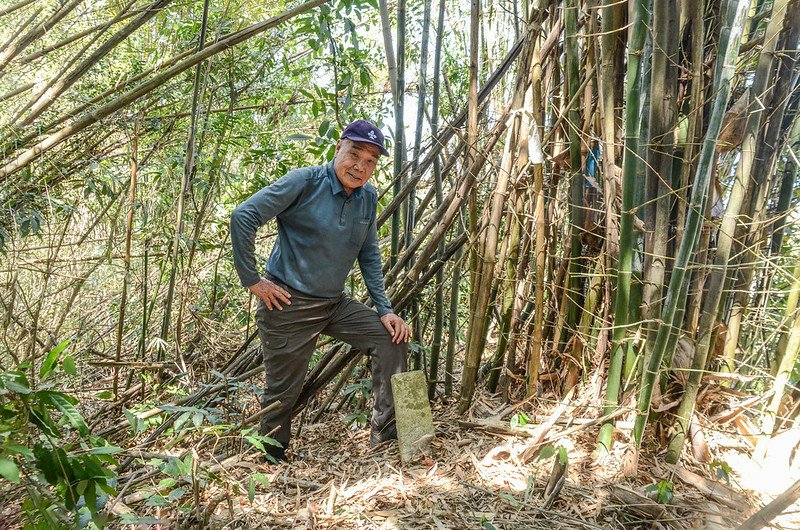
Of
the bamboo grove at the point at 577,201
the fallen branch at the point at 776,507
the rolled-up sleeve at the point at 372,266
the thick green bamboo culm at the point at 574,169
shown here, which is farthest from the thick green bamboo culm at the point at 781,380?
the rolled-up sleeve at the point at 372,266

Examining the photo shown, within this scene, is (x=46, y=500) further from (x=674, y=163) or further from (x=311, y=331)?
(x=674, y=163)

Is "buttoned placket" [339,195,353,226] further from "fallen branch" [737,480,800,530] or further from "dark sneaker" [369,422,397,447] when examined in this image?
"fallen branch" [737,480,800,530]

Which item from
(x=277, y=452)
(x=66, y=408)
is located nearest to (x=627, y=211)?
(x=66, y=408)

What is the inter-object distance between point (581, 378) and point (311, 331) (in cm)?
121

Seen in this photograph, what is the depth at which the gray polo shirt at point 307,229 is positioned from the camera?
2.44 meters

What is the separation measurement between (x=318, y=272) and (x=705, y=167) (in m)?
1.57

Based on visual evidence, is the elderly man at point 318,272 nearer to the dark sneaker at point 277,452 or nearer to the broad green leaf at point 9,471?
the dark sneaker at point 277,452

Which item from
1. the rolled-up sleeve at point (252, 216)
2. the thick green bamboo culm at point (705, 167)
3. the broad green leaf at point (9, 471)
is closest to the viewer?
the broad green leaf at point (9, 471)

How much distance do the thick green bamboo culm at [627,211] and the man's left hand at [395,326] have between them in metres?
0.96

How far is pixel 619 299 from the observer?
207cm

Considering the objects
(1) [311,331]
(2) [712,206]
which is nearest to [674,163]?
(2) [712,206]

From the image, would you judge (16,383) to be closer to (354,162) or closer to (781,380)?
(354,162)

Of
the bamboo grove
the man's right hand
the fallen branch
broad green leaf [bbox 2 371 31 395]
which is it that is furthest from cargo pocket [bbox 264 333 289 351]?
the fallen branch

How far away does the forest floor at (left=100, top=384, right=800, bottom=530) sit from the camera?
6.12 feet
